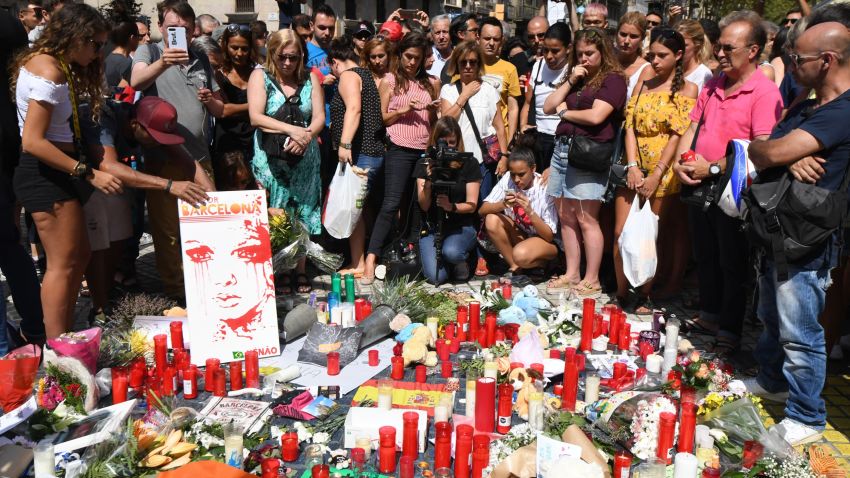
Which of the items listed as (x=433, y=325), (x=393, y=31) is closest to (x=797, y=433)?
(x=433, y=325)

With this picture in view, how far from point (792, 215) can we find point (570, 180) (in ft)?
8.04

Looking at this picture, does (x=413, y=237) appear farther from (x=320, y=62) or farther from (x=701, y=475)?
(x=701, y=475)

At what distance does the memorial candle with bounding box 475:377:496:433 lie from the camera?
11.5 ft

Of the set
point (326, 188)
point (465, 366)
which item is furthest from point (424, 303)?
point (326, 188)

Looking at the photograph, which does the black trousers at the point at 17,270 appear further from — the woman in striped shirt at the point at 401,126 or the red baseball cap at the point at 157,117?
the woman in striped shirt at the point at 401,126

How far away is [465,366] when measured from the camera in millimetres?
4344

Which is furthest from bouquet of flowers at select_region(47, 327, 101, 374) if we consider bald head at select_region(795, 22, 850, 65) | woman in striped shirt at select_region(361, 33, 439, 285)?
bald head at select_region(795, 22, 850, 65)

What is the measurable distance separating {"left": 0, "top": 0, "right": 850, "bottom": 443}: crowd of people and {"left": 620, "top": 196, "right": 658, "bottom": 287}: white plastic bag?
26cm

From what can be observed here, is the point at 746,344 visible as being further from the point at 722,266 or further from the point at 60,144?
the point at 60,144

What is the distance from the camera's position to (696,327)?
512 cm

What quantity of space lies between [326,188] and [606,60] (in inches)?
107

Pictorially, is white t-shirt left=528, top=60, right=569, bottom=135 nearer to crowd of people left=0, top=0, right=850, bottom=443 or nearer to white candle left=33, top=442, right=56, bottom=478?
crowd of people left=0, top=0, right=850, bottom=443

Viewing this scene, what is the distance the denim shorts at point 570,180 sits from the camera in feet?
18.9

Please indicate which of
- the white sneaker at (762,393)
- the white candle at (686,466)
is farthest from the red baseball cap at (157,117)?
the white sneaker at (762,393)
